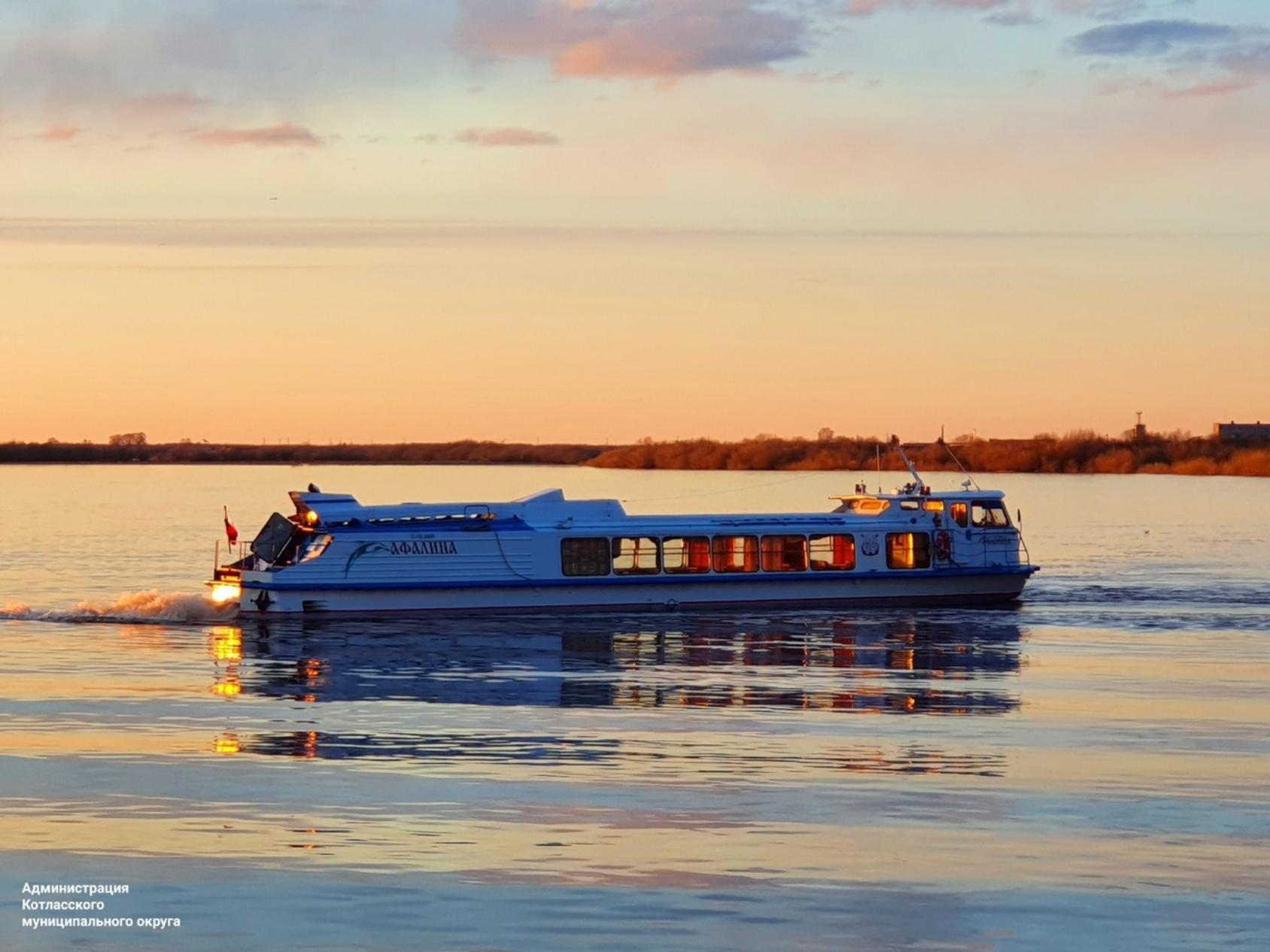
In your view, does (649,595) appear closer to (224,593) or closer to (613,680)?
(224,593)

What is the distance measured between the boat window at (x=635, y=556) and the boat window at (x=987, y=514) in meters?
9.96

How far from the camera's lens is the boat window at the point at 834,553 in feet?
170

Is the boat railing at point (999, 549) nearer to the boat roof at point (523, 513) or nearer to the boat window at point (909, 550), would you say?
the boat roof at point (523, 513)

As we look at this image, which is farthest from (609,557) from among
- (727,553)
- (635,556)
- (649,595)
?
(727,553)

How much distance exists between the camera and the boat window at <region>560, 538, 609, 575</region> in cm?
4959

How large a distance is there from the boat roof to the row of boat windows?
54cm

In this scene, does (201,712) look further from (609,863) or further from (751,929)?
(751,929)

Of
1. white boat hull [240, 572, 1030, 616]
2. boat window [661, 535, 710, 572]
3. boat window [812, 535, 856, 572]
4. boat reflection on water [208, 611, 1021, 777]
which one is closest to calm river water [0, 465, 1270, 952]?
boat reflection on water [208, 611, 1021, 777]

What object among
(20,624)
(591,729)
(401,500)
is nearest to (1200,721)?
(591,729)

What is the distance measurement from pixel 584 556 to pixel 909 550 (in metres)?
9.92

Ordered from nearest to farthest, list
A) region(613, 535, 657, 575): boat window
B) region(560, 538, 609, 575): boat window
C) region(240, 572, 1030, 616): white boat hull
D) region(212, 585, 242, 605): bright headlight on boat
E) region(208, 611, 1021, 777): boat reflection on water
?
region(208, 611, 1021, 777): boat reflection on water, region(240, 572, 1030, 616): white boat hull, region(212, 585, 242, 605): bright headlight on boat, region(560, 538, 609, 575): boat window, region(613, 535, 657, 575): boat window

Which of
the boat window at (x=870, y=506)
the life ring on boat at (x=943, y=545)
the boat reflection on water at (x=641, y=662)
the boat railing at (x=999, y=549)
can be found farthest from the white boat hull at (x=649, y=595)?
the boat window at (x=870, y=506)

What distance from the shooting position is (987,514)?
53.4 meters

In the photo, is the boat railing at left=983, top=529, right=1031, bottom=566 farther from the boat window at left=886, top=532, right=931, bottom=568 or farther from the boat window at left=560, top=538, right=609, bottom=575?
the boat window at left=560, top=538, right=609, bottom=575
